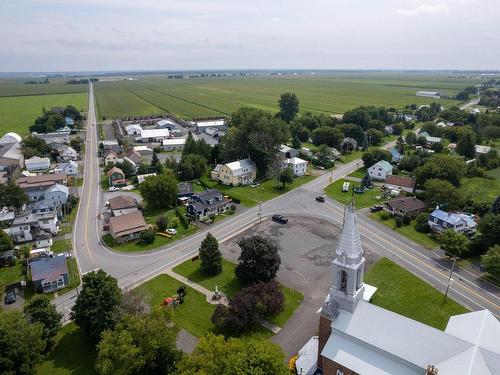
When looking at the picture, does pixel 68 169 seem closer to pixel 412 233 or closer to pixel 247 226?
pixel 247 226

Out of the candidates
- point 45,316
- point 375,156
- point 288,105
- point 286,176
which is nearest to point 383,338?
point 45,316

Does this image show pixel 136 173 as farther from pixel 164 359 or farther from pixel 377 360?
pixel 377 360

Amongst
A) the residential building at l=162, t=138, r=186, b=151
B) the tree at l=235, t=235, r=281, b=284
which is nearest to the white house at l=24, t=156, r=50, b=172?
the residential building at l=162, t=138, r=186, b=151

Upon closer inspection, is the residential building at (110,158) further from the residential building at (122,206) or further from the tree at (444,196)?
the tree at (444,196)

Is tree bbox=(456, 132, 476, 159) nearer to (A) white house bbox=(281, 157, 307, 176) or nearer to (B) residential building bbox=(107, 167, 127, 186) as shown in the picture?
(A) white house bbox=(281, 157, 307, 176)

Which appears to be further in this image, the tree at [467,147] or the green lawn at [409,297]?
the tree at [467,147]

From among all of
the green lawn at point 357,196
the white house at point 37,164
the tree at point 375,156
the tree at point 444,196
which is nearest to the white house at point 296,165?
the green lawn at point 357,196

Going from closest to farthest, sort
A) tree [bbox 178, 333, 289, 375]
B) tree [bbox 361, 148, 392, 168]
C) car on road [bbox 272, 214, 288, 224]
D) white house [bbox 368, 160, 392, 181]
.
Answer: tree [bbox 178, 333, 289, 375] < car on road [bbox 272, 214, 288, 224] < white house [bbox 368, 160, 392, 181] < tree [bbox 361, 148, 392, 168]
